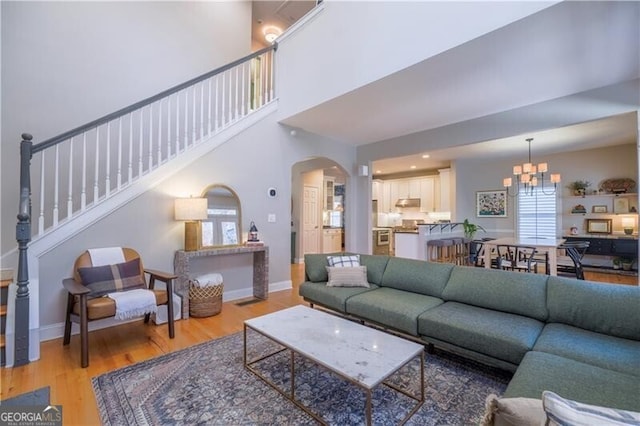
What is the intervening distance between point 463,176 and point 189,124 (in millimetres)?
6827

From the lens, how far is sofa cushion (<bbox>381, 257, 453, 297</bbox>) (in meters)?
2.98

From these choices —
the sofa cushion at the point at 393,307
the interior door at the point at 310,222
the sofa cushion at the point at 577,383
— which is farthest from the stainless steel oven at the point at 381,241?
the sofa cushion at the point at 577,383

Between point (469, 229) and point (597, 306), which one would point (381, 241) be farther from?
point (597, 306)

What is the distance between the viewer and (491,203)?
7625mm

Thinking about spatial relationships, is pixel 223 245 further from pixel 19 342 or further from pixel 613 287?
pixel 613 287

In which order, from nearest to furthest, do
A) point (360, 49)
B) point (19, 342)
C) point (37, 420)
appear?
point (37, 420), point (19, 342), point (360, 49)

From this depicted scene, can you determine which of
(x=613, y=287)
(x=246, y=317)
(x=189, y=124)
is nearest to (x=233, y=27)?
(x=189, y=124)

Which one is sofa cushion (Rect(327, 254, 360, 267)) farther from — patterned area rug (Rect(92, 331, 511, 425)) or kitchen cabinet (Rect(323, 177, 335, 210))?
kitchen cabinet (Rect(323, 177, 335, 210))

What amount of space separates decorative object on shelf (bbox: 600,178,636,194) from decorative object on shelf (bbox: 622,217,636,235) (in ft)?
1.99

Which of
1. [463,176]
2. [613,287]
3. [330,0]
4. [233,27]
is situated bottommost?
[613,287]

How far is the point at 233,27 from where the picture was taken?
5.51m

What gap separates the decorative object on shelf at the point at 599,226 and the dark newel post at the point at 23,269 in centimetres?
940

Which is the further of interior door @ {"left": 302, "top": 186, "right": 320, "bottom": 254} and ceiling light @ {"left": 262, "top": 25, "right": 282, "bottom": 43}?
interior door @ {"left": 302, "top": 186, "right": 320, "bottom": 254}

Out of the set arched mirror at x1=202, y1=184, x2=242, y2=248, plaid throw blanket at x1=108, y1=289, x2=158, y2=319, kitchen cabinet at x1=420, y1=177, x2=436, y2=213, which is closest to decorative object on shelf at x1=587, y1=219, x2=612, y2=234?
kitchen cabinet at x1=420, y1=177, x2=436, y2=213
